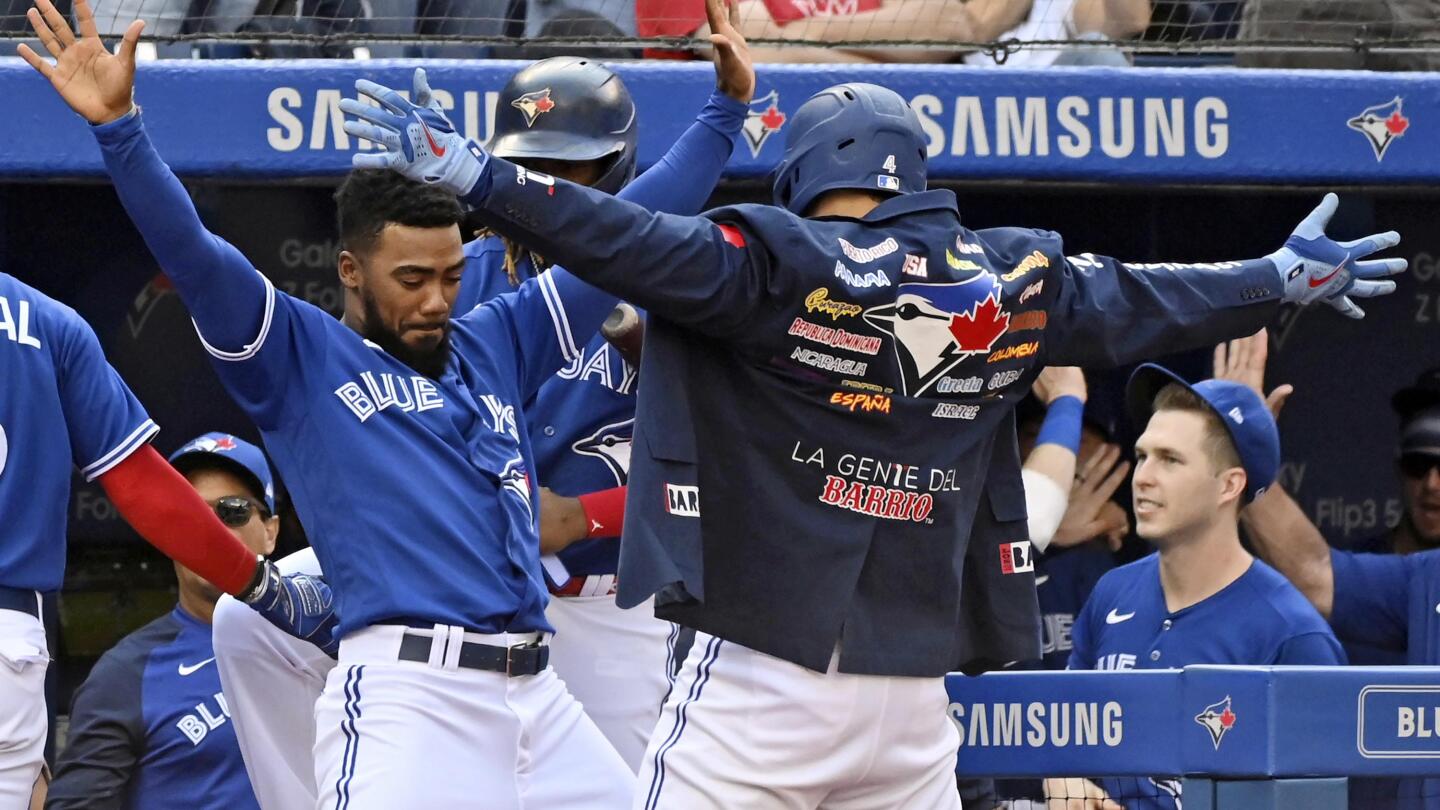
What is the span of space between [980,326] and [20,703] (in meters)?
1.58

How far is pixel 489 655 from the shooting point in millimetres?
2859

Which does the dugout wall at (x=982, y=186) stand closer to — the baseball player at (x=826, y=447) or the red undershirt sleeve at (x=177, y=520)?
the red undershirt sleeve at (x=177, y=520)

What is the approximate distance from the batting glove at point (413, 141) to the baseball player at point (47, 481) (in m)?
0.83

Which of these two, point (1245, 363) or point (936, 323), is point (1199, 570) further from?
point (936, 323)

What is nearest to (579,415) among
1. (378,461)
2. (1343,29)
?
(378,461)

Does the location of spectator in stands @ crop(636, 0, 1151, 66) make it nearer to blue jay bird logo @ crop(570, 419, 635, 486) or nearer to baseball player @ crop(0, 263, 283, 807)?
blue jay bird logo @ crop(570, 419, 635, 486)

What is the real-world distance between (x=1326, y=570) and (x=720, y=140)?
6.69 feet

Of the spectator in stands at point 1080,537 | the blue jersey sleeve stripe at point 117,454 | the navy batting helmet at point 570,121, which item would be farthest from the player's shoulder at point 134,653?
the spectator in stands at point 1080,537

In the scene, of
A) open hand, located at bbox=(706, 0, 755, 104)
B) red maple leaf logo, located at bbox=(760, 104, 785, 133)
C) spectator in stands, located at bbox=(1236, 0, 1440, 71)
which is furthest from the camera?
spectator in stands, located at bbox=(1236, 0, 1440, 71)

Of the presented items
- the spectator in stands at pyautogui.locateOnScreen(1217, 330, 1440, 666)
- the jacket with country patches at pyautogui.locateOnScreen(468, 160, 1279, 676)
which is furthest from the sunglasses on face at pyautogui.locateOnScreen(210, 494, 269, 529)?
the spectator in stands at pyautogui.locateOnScreen(1217, 330, 1440, 666)

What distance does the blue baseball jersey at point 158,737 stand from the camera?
389 centimetres

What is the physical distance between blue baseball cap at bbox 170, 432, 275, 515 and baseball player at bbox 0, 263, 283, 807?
0.83 metres

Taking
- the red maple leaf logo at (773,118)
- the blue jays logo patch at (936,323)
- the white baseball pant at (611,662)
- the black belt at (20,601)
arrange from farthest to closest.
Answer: the red maple leaf logo at (773,118) < the white baseball pant at (611,662) < the black belt at (20,601) < the blue jays logo patch at (936,323)

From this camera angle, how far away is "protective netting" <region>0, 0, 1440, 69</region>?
4598 millimetres
